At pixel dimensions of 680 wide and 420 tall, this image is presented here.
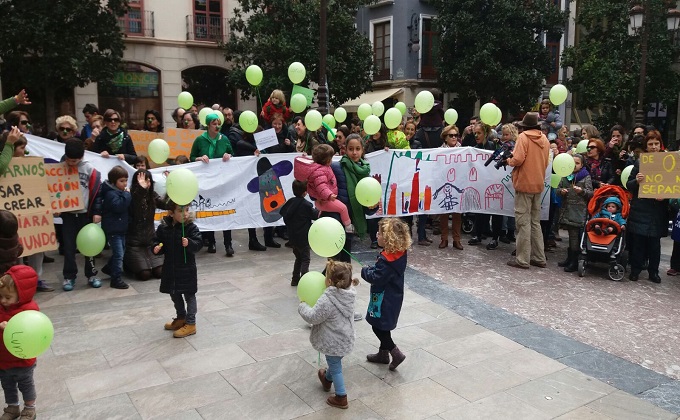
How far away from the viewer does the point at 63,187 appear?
253 inches

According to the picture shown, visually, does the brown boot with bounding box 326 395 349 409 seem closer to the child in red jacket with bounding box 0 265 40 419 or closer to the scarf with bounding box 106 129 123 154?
the child in red jacket with bounding box 0 265 40 419

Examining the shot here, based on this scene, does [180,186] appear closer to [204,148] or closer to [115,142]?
[115,142]

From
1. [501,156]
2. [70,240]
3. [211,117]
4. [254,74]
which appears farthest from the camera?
[254,74]

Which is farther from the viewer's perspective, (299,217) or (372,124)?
(372,124)

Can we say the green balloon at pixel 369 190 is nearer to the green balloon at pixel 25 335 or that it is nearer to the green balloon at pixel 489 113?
the green balloon at pixel 25 335

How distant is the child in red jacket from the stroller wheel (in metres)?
6.48

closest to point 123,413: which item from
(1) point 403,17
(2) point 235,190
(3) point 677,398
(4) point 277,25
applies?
(3) point 677,398

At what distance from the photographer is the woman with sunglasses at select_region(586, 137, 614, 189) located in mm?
7812

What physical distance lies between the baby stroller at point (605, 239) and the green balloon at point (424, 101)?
2.77 metres

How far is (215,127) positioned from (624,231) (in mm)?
5559

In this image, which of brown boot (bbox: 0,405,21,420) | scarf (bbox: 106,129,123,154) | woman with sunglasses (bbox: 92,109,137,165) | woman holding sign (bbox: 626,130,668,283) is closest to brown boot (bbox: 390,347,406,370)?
brown boot (bbox: 0,405,21,420)

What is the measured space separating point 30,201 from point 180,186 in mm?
2091

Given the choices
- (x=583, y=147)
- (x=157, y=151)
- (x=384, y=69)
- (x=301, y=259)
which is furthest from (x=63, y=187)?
(x=384, y=69)

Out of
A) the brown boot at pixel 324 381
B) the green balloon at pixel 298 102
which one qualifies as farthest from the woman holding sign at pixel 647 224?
the brown boot at pixel 324 381
